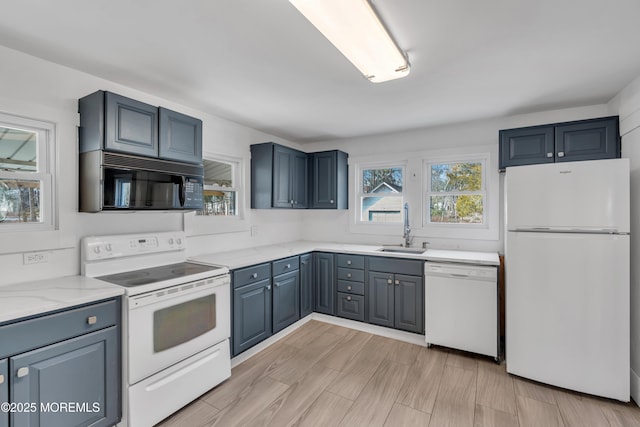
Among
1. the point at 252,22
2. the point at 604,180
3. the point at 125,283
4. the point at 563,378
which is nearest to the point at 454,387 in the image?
the point at 563,378

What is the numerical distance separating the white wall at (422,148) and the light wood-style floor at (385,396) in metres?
1.34

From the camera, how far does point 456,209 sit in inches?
142

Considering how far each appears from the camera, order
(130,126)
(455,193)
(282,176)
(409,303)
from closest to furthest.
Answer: (130,126)
(409,303)
(455,193)
(282,176)

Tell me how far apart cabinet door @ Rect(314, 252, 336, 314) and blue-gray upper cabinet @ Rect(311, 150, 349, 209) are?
73 cm

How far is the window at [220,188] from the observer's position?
10.5 feet

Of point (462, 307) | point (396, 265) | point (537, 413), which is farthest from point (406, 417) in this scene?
point (396, 265)

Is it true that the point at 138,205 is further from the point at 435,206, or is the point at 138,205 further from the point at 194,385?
the point at 435,206

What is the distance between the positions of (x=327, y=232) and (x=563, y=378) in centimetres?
289

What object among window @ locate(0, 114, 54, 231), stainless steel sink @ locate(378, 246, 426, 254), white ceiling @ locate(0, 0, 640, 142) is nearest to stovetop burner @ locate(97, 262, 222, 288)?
window @ locate(0, 114, 54, 231)

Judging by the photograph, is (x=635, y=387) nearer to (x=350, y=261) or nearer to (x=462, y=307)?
(x=462, y=307)

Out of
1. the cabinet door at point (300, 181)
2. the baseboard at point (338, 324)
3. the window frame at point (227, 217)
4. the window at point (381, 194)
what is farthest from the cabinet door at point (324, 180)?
the baseboard at point (338, 324)

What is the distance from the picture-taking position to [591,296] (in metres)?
2.23

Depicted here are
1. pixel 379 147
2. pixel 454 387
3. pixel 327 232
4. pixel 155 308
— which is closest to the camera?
pixel 155 308

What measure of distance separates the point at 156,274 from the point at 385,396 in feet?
6.36
